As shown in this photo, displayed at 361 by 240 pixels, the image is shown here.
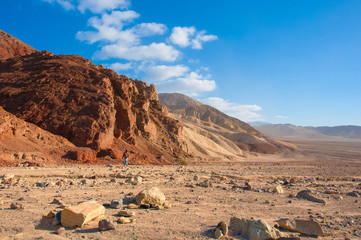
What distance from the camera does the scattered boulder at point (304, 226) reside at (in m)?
5.38

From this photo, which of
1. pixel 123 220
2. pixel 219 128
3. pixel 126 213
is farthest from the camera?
pixel 219 128

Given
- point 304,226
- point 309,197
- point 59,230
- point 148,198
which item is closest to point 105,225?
point 59,230

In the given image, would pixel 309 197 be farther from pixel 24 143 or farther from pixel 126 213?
pixel 24 143

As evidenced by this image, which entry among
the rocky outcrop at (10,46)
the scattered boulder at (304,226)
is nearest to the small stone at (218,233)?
the scattered boulder at (304,226)

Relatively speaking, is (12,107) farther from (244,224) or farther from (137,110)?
(244,224)

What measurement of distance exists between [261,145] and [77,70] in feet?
196

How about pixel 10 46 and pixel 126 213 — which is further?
pixel 10 46

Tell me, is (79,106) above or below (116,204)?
above

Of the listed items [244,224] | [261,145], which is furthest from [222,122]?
[244,224]

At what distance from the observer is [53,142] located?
19109 mm

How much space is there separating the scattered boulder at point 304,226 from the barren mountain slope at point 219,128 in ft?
127

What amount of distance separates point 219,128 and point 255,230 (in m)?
89.0

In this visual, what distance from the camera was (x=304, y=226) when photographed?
17.9 ft

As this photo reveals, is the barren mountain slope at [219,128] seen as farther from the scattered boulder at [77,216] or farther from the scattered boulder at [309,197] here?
the scattered boulder at [77,216]
